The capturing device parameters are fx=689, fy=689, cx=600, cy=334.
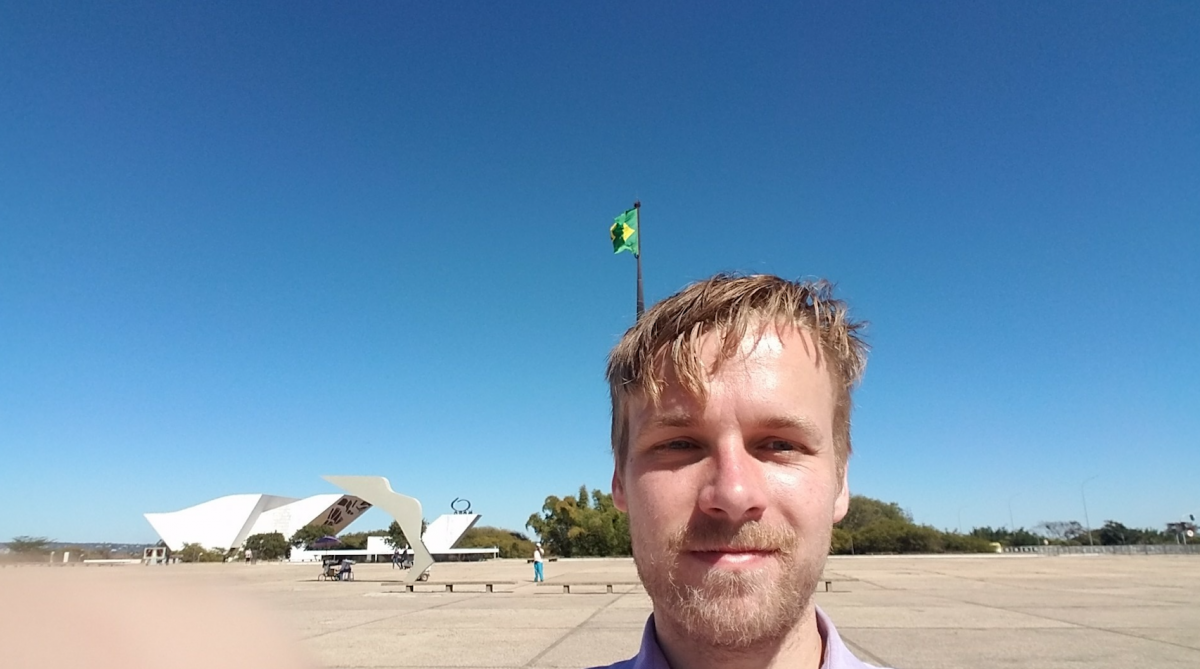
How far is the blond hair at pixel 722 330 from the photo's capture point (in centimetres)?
104

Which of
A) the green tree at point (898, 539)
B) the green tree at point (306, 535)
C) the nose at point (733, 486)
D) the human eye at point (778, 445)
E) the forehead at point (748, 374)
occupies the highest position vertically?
the forehead at point (748, 374)

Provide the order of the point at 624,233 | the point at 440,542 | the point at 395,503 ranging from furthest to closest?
the point at 440,542 → the point at 395,503 → the point at 624,233

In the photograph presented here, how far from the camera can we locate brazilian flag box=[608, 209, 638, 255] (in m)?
11.5

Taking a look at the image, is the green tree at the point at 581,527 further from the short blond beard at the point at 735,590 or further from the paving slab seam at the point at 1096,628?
the short blond beard at the point at 735,590

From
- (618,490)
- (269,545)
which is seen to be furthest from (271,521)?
(618,490)

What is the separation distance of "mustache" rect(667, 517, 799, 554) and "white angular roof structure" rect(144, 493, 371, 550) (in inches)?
2290

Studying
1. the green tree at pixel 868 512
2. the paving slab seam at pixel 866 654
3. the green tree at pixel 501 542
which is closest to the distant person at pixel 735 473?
the paving slab seam at pixel 866 654

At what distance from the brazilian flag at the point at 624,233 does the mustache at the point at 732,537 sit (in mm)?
10581

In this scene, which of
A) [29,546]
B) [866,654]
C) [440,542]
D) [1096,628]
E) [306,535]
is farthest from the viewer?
[306,535]

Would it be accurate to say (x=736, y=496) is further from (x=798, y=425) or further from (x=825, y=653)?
(x=825, y=653)

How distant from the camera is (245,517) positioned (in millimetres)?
54438

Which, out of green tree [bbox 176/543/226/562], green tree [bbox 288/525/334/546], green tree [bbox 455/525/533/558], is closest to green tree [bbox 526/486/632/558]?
green tree [bbox 455/525/533/558]

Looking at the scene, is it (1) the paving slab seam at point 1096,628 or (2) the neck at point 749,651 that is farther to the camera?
(1) the paving slab seam at point 1096,628

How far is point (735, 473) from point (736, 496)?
34 mm
